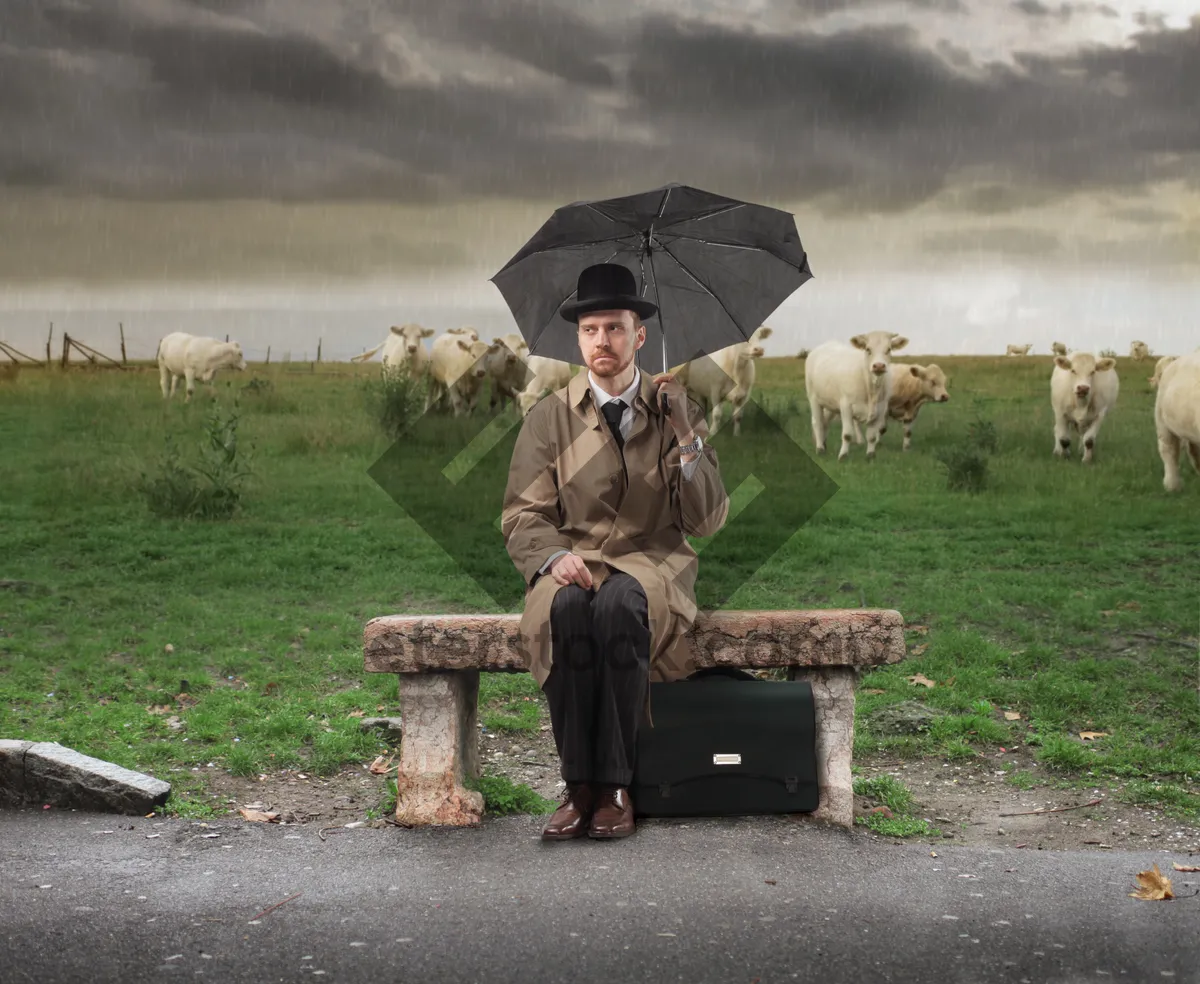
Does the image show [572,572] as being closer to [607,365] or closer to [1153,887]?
[607,365]

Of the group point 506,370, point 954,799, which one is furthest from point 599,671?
point 506,370

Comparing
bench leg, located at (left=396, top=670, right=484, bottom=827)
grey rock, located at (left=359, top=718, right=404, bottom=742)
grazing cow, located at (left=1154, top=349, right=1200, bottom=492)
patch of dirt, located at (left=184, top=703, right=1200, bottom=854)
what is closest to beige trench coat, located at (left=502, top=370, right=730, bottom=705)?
bench leg, located at (left=396, top=670, right=484, bottom=827)

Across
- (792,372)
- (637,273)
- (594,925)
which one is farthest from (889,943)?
(792,372)

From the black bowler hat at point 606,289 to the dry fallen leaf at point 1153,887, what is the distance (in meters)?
2.54

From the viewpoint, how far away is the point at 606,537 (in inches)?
189

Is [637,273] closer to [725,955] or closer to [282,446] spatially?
[725,955]

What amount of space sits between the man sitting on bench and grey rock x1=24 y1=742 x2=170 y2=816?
1.73 meters

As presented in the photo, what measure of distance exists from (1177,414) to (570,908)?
1009 cm

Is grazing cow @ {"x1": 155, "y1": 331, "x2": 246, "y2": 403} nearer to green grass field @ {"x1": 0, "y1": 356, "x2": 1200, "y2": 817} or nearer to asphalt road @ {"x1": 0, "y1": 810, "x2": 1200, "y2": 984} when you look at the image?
green grass field @ {"x1": 0, "y1": 356, "x2": 1200, "y2": 817}

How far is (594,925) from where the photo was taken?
3971 millimetres

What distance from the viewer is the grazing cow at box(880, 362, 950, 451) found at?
15.9 meters

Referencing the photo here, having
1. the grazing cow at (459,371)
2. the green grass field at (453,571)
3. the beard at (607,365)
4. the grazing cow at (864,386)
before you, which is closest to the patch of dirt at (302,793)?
the green grass field at (453,571)

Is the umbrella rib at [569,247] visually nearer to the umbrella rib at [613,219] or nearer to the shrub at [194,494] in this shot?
the umbrella rib at [613,219]

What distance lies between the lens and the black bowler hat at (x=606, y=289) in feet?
15.3
